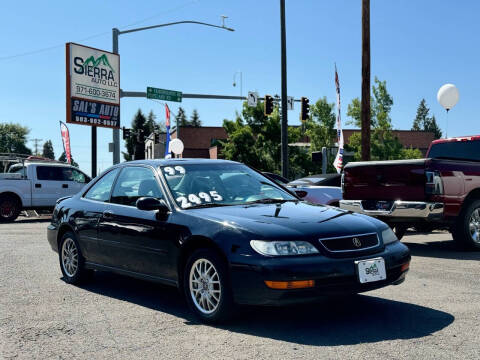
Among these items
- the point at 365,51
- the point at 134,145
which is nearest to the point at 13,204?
the point at 365,51

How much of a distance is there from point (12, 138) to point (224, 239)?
124m

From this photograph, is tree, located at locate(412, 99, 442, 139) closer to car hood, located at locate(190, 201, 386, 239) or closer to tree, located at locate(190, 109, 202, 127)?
tree, located at locate(190, 109, 202, 127)

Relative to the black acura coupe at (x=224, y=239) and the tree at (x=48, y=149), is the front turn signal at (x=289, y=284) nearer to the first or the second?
the black acura coupe at (x=224, y=239)

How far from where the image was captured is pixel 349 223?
4.89 meters

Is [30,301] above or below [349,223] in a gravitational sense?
below

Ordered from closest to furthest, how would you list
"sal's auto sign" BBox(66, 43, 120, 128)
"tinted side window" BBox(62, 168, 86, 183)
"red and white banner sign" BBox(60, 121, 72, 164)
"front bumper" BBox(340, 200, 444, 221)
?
"front bumper" BBox(340, 200, 444, 221) < "tinted side window" BBox(62, 168, 86, 183) < "sal's auto sign" BBox(66, 43, 120, 128) < "red and white banner sign" BBox(60, 121, 72, 164)

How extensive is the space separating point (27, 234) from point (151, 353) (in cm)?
1031

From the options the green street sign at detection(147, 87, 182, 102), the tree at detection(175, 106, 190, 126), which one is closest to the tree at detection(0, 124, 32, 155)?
the tree at detection(175, 106, 190, 126)

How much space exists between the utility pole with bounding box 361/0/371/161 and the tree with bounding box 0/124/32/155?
113 metres

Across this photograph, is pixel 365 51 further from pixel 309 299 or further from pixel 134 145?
pixel 134 145

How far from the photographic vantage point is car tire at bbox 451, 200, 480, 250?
9117 mm

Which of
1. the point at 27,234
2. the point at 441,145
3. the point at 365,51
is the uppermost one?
the point at 365,51

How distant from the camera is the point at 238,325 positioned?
15.7 ft

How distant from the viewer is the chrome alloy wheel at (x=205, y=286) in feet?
15.7
